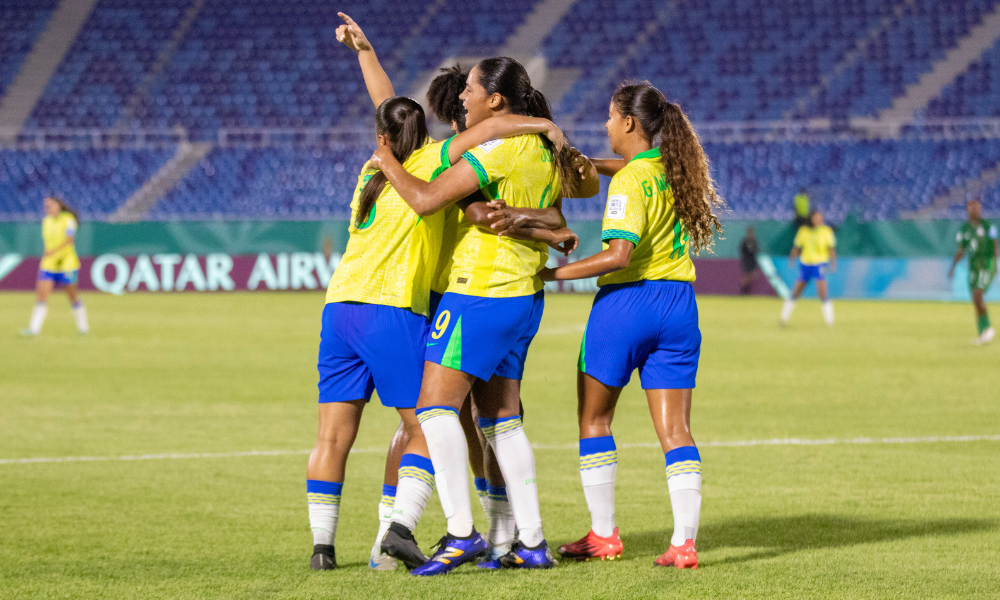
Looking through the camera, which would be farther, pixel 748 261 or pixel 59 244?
pixel 748 261

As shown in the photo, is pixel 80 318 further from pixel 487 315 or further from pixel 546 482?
pixel 487 315

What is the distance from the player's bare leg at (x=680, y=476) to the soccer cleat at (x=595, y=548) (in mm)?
224

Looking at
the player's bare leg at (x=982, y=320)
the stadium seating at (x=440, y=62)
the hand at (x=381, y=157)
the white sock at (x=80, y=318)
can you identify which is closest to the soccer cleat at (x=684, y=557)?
the hand at (x=381, y=157)

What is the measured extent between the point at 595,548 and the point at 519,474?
566mm

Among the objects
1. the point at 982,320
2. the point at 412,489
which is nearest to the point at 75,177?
the point at 982,320

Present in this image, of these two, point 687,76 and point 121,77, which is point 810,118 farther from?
point 121,77

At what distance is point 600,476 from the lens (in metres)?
4.82

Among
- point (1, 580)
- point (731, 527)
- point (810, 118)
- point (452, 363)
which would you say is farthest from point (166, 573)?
point (810, 118)

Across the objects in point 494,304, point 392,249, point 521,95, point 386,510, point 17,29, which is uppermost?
point 17,29

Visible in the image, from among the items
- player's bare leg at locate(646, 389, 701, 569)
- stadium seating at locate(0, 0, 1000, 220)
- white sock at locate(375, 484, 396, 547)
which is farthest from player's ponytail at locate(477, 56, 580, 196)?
stadium seating at locate(0, 0, 1000, 220)

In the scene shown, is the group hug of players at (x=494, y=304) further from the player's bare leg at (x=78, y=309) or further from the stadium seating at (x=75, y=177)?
the stadium seating at (x=75, y=177)

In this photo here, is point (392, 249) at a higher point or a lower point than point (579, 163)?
lower

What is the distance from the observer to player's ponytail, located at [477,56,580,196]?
179 inches

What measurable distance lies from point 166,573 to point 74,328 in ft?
48.1
